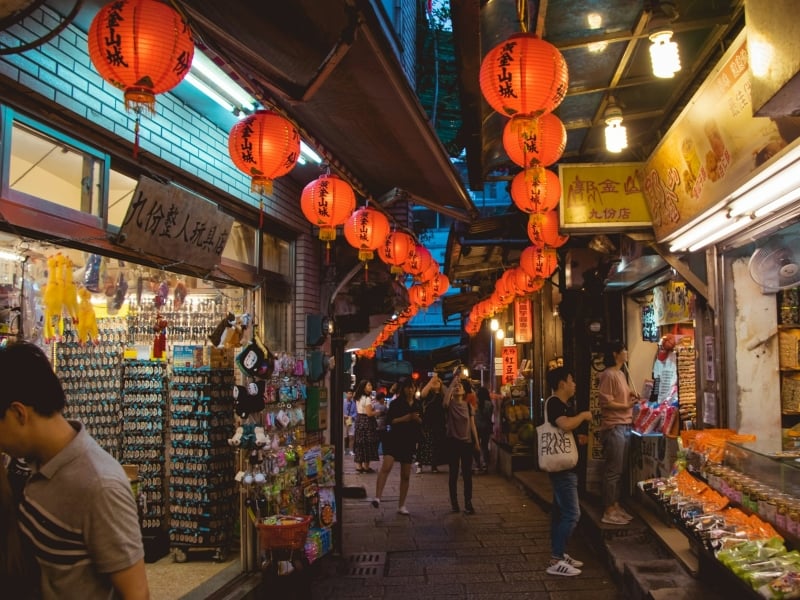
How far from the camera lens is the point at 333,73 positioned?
637 centimetres

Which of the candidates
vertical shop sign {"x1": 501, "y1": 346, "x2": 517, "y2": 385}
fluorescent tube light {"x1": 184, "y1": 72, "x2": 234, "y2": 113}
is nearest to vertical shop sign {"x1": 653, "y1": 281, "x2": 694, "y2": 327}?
fluorescent tube light {"x1": 184, "y1": 72, "x2": 234, "y2": 113}

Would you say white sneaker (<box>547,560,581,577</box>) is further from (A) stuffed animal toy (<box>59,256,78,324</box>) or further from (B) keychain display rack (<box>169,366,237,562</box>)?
(A) stuffed animal toy (<box>59,256,78,324</box>)

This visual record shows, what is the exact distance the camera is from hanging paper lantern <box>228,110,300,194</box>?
18.7ft

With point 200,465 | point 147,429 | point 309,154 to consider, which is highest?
point 309,154

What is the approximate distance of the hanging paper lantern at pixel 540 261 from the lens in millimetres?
12484

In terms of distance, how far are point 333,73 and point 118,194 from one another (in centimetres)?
244

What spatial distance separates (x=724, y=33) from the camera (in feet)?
22.7

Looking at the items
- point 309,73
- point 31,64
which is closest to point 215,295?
point 309,73

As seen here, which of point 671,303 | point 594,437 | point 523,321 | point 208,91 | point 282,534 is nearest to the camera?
point 208,91

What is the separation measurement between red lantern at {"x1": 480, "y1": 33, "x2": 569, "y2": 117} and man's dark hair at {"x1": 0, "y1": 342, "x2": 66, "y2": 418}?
14.5ft

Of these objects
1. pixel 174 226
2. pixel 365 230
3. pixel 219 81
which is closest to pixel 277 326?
pixel 365 230

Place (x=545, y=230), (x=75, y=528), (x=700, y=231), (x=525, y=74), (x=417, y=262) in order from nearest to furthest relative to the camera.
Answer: (x=75, y=528)
(x=525, y=74)
(x=700, y=231)
(x=545, y=230)
(x=417, y=262)

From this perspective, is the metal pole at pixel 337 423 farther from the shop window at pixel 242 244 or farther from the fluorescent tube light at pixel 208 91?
the fluorescent tube light at pixel 208 91

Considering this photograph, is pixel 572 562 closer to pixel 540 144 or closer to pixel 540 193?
pixel 540 193
